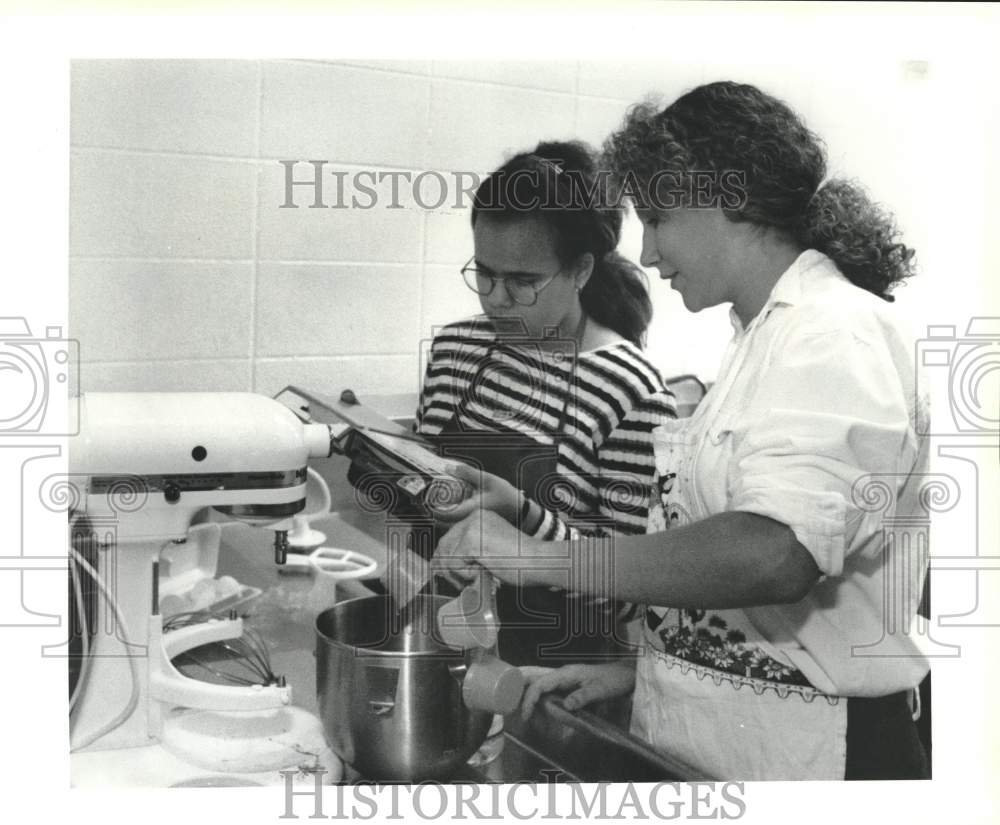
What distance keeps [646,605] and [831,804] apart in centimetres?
23

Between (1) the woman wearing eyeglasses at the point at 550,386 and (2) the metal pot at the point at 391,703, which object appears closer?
(2) the metal pot at the point at 391,703

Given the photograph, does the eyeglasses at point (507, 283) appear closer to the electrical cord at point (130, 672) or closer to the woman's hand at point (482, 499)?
the woman's hand at point (482, 499)

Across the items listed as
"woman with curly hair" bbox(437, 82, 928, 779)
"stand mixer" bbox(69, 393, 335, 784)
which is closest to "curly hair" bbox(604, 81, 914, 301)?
"woman with curly hair" bbox(437, 82, 928, 779)

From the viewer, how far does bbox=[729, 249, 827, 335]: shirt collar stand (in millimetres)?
890

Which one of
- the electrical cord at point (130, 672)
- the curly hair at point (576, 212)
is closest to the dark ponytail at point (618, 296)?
the curly hair at point (576, 212)

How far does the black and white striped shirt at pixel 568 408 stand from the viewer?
0.94 meters

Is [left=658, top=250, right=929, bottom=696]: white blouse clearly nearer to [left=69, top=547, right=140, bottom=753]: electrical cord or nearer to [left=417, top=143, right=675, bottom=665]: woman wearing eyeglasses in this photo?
[left=417, top=143, right=675, bottom=665]: woman wearing eyeglasses

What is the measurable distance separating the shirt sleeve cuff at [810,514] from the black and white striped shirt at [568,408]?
0.38 ft

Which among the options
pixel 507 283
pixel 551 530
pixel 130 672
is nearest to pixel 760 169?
pixel 507 283

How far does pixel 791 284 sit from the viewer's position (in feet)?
2.93

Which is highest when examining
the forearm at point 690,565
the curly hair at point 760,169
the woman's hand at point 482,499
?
the curly hair at point 760,169

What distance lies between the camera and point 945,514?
37.7 inches

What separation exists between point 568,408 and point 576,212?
0.16 meters

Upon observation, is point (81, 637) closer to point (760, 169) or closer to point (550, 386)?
point (550, 386)
